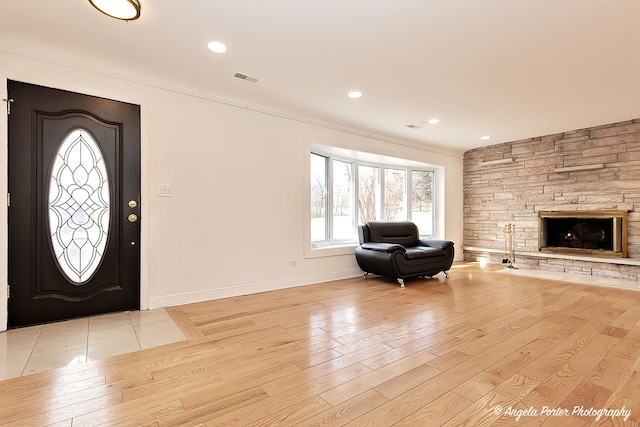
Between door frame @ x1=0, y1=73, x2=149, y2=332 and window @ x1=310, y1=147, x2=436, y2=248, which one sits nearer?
door frame @ x1=0, y1=73, x2=149, y2=332

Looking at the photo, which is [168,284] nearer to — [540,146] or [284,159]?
[284,159]

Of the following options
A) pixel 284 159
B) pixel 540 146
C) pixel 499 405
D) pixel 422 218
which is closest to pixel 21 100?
pixel 284 159

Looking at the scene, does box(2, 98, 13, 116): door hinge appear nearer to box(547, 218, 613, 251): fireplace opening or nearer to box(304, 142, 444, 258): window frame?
box(304, 142, 444, 258): window frame

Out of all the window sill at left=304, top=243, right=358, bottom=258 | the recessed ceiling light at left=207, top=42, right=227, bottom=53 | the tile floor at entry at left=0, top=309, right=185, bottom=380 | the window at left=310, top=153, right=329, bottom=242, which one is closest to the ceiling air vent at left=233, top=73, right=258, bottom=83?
the recessed ceiling light at left=207, top=42, right=227, bottom=53

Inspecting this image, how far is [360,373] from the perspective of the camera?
6.37 feet

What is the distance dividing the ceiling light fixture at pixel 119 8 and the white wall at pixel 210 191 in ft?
3.97

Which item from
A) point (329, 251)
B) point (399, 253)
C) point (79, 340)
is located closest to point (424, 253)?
point (399, 253)

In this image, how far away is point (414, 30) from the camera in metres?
2.38

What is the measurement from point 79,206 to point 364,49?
2984mm

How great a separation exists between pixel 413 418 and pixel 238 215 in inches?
115

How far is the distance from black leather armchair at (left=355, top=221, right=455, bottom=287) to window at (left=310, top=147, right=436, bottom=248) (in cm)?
62

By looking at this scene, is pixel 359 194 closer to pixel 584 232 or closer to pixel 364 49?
pixel 364 49

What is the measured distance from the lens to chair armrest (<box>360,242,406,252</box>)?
433 cm

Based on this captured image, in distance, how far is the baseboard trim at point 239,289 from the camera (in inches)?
132
